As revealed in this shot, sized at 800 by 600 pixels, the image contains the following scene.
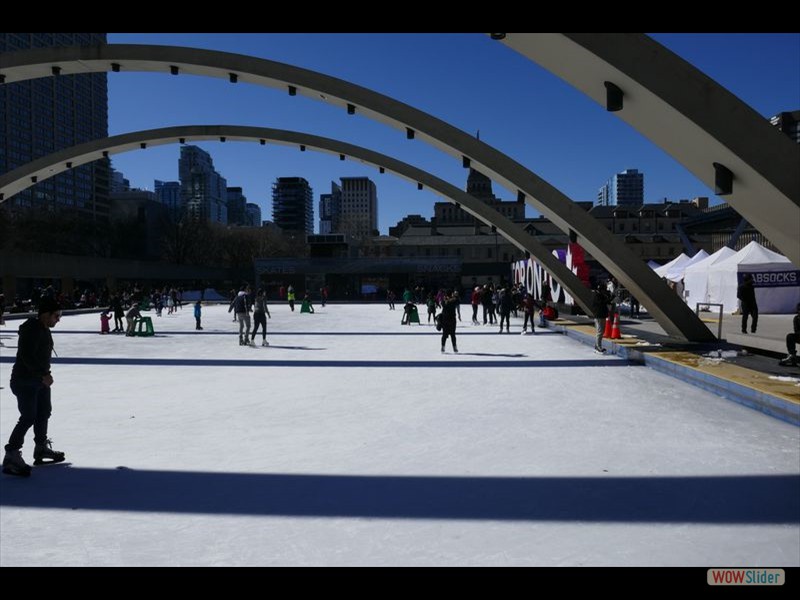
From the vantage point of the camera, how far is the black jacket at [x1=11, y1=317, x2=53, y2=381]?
4512 millimetres

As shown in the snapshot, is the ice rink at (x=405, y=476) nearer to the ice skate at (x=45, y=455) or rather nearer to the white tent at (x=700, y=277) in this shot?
the ice skate at (x=45, y=455)

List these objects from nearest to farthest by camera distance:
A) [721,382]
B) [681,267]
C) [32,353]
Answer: [32,353] → [721,382] → [681,267]

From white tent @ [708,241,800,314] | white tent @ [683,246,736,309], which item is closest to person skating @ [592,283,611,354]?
white tent @ [708,241,800,314]

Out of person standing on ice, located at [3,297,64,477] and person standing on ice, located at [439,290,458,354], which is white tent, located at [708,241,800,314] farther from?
person standing on ice, located at [3,297,64,477]

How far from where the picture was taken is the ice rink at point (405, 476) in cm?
331

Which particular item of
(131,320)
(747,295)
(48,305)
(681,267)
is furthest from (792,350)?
(681,267)

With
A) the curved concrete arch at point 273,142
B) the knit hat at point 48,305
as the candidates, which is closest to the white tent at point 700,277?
the curved concrete arch at point 273,142

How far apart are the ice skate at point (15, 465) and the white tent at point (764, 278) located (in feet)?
85.4

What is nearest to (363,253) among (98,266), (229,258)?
(229,258)

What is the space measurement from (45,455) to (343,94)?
46.4 feet

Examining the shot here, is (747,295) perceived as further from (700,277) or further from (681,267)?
(681,267)

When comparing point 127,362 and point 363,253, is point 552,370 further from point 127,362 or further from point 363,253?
point 363,253

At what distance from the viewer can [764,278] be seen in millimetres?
23438
